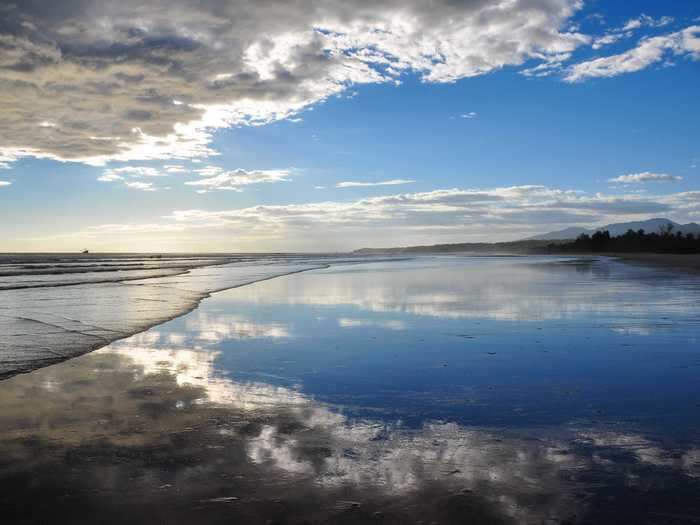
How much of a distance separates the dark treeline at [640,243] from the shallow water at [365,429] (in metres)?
84.5

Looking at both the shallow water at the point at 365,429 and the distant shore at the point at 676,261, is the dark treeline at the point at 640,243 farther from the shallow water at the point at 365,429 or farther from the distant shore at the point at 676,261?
the shallow water at the point at 365,429

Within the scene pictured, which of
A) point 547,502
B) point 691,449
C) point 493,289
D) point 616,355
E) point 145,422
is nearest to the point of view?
point 547,502

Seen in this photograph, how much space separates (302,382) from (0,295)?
827 inches

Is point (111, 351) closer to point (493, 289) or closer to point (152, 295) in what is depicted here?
point (152, 295)

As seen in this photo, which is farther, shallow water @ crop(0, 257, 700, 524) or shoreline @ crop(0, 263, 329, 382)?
shoreline @ crop(0, 263, 329, 382)

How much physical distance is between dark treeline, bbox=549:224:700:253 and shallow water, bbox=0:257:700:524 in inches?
3326

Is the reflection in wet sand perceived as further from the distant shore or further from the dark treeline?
the dark treeline

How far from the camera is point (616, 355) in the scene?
9.27 metres

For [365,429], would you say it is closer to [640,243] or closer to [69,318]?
[69,318]

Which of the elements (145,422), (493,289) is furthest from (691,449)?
(493,289)

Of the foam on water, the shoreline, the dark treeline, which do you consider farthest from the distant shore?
the shoreline

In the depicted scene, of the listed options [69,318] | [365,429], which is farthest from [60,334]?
[365,429]

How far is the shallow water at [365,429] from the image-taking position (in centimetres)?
402

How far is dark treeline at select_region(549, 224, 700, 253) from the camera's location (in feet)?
276
